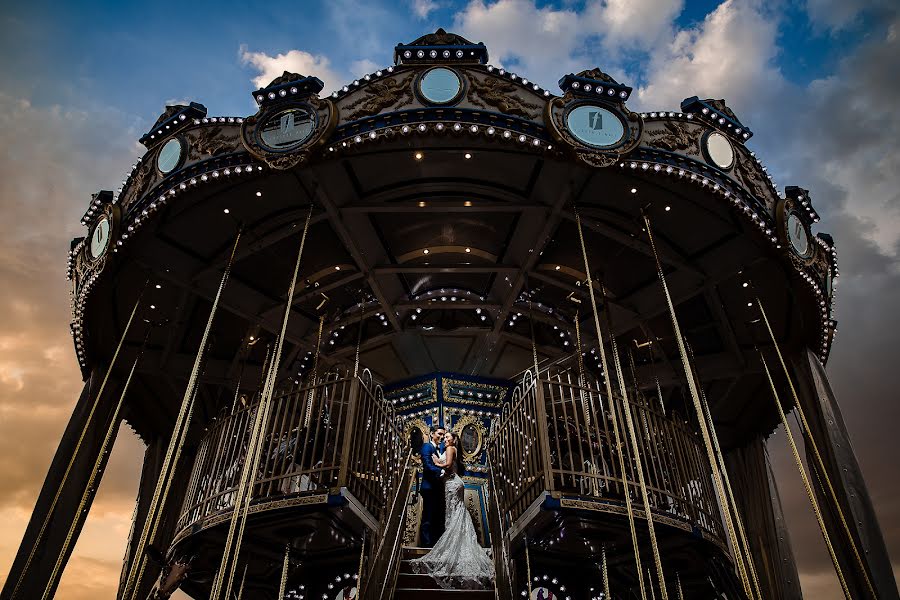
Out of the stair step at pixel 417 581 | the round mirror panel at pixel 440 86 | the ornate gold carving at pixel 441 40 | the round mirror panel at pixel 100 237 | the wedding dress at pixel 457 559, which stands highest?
the ornate gold carving at pixel 441 40

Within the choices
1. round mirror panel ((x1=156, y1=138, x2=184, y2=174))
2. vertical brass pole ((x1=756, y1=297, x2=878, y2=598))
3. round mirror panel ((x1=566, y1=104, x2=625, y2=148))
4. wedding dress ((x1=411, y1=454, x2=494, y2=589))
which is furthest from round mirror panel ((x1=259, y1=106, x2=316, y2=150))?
vertical brass pole ((x1=756, y1=297, x2=878, y2=598))

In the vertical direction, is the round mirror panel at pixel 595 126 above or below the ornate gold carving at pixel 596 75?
below

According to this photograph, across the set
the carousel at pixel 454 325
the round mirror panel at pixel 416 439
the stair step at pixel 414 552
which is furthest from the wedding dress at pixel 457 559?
the round mirror panel at pixel 416 439

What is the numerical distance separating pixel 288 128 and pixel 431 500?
509 centimetres

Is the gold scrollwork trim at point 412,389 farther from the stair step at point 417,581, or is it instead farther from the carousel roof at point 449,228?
the stair step at point 417,581

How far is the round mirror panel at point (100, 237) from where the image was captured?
8.45m

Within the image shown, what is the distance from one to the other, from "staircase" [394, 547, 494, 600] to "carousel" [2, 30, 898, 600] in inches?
1.1

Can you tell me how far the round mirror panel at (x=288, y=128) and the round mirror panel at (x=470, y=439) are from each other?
224 inches

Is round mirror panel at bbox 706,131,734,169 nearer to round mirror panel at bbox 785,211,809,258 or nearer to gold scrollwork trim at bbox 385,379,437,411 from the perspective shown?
round mirror panel at bbox 785,211,809,258

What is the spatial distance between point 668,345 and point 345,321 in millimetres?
5849

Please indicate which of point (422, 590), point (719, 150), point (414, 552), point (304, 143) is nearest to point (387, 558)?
point (422, 590)

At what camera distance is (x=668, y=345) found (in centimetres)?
1148

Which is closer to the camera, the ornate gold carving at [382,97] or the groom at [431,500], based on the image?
the ornate gold carving at [382,97]

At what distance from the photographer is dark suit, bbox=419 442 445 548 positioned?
8.02 m
